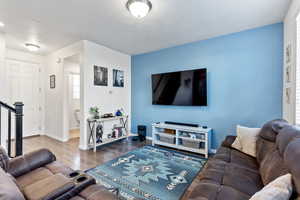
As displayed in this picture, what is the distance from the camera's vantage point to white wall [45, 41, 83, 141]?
386 centimetres

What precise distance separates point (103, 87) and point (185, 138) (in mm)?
2424

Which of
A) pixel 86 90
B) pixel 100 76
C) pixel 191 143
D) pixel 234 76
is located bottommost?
pixel 191 143

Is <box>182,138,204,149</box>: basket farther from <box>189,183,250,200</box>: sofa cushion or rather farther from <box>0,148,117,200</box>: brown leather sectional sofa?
<box>0,148,117,200</box>: brown leather sectional sofa

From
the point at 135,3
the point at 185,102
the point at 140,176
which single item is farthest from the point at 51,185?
the point at 185,102

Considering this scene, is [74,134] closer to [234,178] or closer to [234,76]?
[234,178]

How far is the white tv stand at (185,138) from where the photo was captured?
2918 millimetres

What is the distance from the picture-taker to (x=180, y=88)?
343 cm

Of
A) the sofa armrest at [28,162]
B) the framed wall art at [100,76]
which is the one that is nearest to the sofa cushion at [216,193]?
the sofa armrest at [28,162]

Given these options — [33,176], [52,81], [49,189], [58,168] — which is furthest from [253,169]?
[52,81]

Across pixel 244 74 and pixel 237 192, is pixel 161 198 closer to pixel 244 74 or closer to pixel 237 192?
pixel 237 192

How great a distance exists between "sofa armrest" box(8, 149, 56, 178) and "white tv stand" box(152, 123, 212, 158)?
2.32 meters

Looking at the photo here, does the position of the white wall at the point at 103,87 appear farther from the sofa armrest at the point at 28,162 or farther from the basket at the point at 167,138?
the sofa armrest at the point at 28,162

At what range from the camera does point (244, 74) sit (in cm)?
279

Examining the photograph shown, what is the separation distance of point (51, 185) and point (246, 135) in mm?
2326
